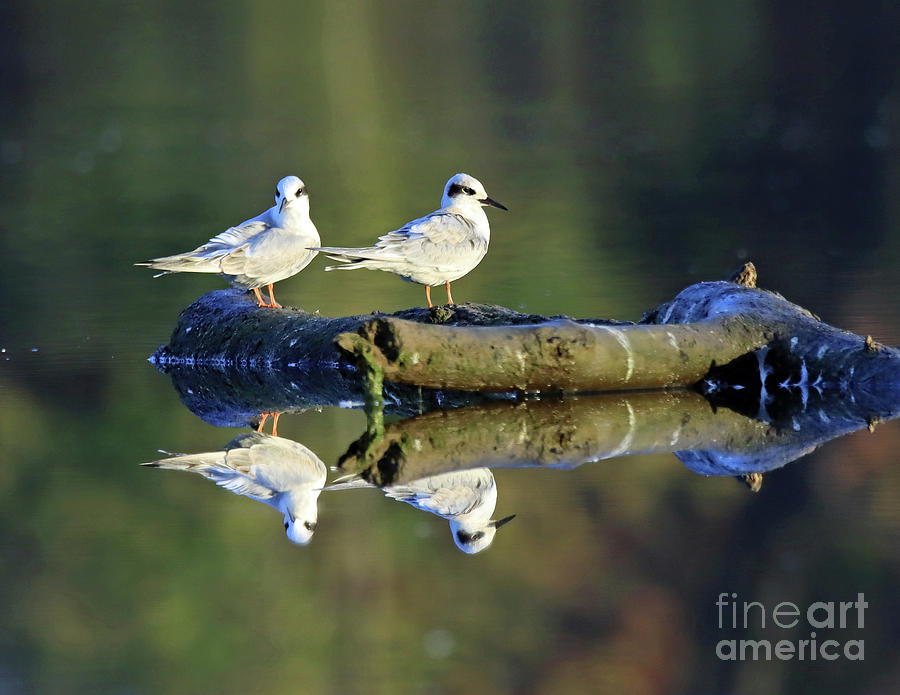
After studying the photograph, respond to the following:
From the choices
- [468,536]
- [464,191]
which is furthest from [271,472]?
[464,191]

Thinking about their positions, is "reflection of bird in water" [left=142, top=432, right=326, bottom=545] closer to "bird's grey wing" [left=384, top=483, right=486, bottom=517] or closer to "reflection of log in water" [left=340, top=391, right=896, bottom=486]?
"reflection of log in water" [left=340, top=391, right=896, bottom=486]

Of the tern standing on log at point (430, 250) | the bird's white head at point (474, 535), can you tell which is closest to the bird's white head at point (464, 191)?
the tern standing on log at point (430, 250)

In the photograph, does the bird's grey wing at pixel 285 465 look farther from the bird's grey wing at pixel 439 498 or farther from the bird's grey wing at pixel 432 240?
the bird's grey wing at pixel 432 240

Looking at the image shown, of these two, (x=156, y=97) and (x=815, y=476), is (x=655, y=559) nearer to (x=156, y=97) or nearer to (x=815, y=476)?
(x=815, y=476)

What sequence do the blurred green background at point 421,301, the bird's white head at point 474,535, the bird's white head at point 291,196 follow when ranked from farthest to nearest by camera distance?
the bird's white head at point 291,196 → the bird's white head at point 474,535 → the blurred green background at point 421,301

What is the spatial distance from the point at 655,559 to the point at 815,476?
3.83ft

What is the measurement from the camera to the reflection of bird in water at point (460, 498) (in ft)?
17.2

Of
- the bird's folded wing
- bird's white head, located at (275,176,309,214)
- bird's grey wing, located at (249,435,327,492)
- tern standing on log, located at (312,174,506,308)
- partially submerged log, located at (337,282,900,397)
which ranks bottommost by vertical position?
the bird's folded wing

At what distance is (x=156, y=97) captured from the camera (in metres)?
27.7

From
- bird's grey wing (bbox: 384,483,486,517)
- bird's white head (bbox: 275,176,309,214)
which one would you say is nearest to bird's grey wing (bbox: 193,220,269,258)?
bird's white head (bbox: 275,176,309,214)

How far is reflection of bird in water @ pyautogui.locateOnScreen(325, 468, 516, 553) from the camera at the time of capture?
17.2ft

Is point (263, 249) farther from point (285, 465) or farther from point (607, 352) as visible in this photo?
point (285, 465)

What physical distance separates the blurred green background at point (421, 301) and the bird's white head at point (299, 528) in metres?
0.09

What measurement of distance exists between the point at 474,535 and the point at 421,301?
5528 mm
